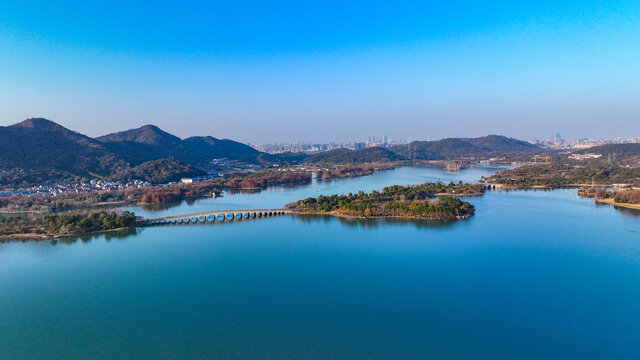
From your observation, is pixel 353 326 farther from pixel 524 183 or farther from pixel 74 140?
pixel 74 140

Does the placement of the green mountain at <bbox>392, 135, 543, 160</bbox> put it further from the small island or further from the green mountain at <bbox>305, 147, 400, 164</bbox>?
the small island

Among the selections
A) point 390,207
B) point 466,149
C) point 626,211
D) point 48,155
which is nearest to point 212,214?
point 390,207

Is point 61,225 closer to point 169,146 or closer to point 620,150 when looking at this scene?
point 169,146

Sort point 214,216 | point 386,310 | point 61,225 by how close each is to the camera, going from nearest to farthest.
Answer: point 386,310 < point 61,225 < point 214,216

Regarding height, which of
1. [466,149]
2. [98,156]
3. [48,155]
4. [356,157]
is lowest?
[356,157]

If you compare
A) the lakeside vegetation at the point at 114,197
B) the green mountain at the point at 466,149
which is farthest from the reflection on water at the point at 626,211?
the green mountain at the point at 466,149

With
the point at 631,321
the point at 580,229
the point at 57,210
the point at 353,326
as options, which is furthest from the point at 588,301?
the point at 57,210

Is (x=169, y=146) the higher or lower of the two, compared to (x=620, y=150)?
higher

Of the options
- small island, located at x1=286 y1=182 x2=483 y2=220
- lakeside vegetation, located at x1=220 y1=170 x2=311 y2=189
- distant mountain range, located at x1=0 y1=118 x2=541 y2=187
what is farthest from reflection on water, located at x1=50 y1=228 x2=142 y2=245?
distant mountain range, located at x1=0 y1=118 x2=541 y2=187
